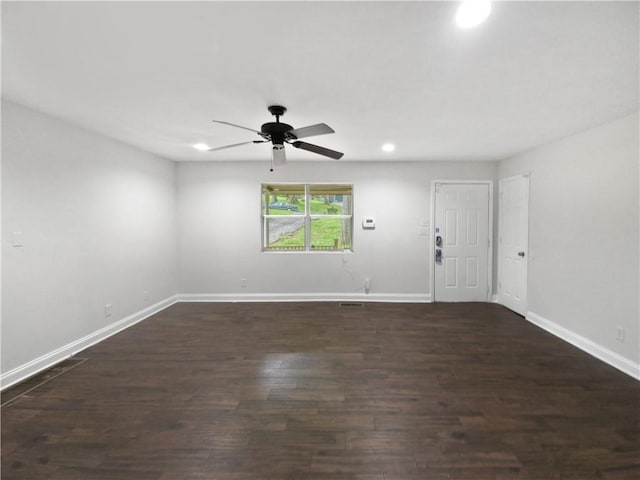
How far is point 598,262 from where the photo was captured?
275 cm

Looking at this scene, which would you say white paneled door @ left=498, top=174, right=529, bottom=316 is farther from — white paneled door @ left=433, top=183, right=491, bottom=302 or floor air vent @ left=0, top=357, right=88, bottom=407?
floor air vent @ left=0, top=357, right=88, bottom=407

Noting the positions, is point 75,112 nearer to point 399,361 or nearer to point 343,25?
point 343,25

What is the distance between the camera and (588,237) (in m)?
2.87

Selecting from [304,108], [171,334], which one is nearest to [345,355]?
[171,334]

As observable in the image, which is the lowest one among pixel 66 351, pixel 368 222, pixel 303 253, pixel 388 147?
pixel 66 351

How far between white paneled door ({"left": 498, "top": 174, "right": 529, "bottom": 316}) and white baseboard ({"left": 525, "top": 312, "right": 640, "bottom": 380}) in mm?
→ 358

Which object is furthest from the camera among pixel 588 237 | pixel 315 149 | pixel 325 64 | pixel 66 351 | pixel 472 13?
pixel 588 237

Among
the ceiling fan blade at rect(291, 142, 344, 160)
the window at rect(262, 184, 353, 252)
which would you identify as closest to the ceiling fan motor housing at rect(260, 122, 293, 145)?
the ceiling fan blade at rect(291, 142, 344, 160)

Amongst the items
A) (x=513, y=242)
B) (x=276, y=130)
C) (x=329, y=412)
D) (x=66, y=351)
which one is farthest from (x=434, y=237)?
(x=66, y=351)

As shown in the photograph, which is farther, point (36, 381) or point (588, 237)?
point (588, 237)

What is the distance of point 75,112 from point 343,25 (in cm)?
266

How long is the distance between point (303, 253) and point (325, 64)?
326 cm

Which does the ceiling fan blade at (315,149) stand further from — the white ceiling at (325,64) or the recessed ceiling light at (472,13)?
the recessed ceiling light at (472,13)

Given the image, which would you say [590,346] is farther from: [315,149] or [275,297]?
[275,297]
